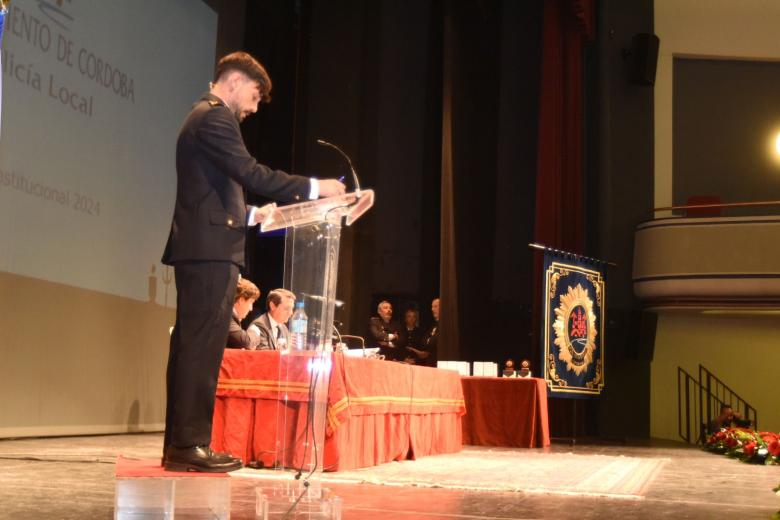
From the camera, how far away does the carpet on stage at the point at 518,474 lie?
12.8 feet

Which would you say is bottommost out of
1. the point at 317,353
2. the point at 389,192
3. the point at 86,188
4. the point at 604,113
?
the point at 317,353

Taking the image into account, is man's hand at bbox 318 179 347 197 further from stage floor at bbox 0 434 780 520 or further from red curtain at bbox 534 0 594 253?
red curtain at bbox 534 0 594 253

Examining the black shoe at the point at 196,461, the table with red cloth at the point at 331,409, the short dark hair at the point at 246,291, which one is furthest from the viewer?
the short dark hair at the point at 246,291

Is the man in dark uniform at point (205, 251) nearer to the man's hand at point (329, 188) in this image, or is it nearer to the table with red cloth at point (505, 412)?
the man's hand at point (329, 188)

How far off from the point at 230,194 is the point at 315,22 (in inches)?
333

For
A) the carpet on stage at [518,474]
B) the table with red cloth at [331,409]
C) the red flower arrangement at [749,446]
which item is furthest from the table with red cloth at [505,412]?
the table with red cloth at [331,409]

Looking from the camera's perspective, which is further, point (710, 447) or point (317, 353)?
point (710, 447)

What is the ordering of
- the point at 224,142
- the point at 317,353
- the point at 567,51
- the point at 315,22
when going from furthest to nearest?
the point at 567,51 < the point at 315,22 < the point at 317,353 < the point at 224,142

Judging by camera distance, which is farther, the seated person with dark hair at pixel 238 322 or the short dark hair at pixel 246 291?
the short dark hair at pixel 246 291

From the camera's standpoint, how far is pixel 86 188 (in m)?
6.89

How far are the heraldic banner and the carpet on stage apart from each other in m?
2.25

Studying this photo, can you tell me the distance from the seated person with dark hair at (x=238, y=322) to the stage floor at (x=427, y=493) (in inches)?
33.2

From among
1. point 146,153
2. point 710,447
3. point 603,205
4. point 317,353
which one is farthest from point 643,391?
point 317,353

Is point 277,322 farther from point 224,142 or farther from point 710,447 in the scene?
point 710,447
